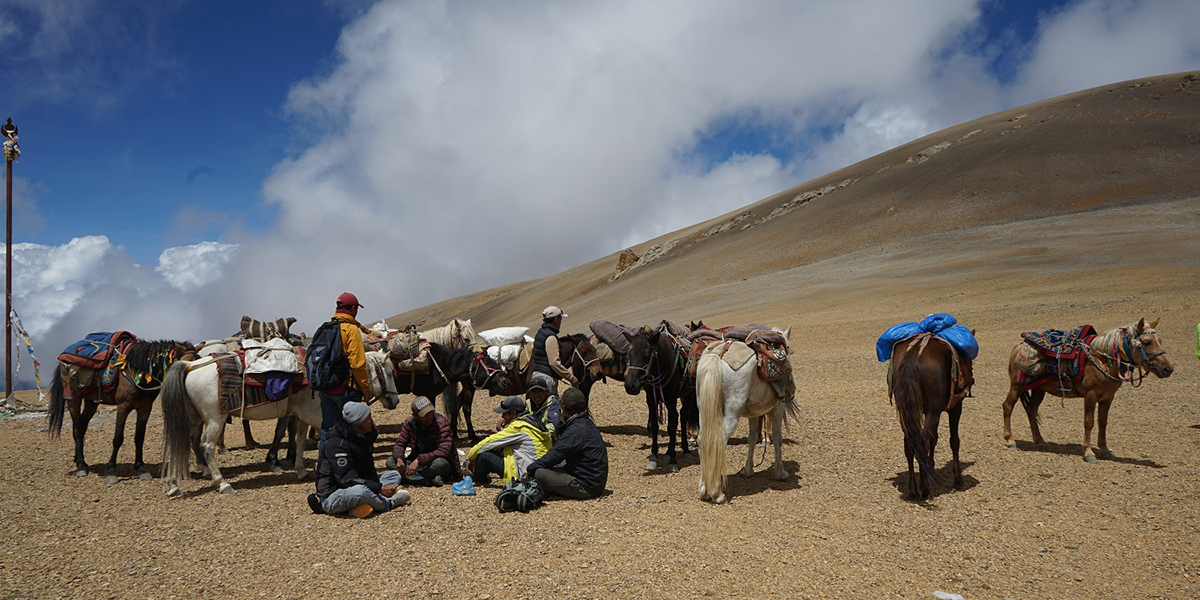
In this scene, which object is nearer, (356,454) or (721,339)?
(356,454)

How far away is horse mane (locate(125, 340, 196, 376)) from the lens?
9.32 m

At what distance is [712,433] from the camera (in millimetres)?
7574

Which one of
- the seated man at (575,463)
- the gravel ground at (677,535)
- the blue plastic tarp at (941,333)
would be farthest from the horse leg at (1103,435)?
the seated man at (575,463)

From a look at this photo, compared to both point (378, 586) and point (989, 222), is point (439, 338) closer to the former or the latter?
point (378, 586)

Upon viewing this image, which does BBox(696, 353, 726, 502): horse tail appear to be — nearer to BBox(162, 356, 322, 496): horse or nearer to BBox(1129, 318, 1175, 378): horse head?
BBox(162, 356, 322, 496): horse

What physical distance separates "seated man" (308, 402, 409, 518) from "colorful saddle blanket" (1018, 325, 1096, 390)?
27.0 feet

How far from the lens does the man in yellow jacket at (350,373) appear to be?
7.90 m

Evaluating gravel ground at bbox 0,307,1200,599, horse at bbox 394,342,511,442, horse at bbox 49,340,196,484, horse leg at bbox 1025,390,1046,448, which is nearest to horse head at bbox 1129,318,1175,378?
gravel ground at bbox 0,307,1200,599

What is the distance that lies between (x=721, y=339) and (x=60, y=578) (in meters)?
6.60

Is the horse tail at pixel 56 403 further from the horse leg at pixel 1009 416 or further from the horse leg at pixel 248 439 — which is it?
the horse leg at pixel 1009 416

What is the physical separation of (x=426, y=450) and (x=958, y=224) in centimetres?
4148

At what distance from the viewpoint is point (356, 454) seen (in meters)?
7.26

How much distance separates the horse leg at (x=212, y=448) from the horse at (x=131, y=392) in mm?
1452

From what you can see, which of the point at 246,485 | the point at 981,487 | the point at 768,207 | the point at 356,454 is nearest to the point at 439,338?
the point at 246,485
